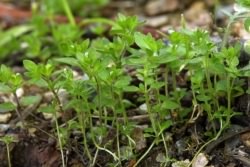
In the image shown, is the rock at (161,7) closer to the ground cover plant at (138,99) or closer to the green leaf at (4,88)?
the ground cover plant at (138,99)

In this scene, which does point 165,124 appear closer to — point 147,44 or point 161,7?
point 147,44

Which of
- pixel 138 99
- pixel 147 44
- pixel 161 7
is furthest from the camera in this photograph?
pixel 161 7

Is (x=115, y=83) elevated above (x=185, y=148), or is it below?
above

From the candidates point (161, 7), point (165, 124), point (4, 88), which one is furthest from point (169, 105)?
point (161, 7)

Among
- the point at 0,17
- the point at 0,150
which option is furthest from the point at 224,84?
the point at 0,17

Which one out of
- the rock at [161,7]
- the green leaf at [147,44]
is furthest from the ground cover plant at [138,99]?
the rock at [161,7]

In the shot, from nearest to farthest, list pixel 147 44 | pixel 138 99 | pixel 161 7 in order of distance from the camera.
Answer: pixel 147 44, pixel 138 99, pixel 161 7

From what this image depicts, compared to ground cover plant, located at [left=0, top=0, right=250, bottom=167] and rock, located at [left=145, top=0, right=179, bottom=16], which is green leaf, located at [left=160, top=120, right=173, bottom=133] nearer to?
ground cover plant, located at [left=0, top=0, right=250, bottom=167]

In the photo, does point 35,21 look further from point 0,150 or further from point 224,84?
point 224,84
